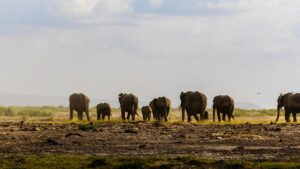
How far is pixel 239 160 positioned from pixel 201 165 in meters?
1.79

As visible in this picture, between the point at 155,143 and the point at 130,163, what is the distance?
949 centimetres

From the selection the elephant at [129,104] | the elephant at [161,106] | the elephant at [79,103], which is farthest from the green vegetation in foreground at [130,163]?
the elephant at [79,103]

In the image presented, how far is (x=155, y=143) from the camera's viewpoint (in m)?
30.9

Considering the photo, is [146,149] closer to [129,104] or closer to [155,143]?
[155,143]

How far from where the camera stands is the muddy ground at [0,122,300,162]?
25875mm

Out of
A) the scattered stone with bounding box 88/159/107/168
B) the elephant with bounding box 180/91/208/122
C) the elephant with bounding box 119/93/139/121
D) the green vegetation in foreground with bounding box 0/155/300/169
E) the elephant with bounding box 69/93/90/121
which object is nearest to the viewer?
the green vegetation in foreground with bounding box 0/155/300/169

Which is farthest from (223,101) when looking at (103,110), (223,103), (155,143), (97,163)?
(97,163)

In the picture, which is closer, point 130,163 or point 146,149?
point 130,163

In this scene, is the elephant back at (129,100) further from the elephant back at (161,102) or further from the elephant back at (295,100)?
the elephant back at (295,100)

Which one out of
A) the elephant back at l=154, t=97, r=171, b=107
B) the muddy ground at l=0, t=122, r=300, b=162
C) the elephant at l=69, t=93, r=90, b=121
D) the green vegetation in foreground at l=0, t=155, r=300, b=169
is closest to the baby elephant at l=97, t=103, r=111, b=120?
the elephant at l=69, t=93, r=90, b=121

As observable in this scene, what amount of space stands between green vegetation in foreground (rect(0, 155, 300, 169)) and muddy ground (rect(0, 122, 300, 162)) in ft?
6.41

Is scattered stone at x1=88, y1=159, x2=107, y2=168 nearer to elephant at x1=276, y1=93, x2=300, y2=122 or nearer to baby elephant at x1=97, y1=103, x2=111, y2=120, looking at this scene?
elephant at x1=276, y1=93, x2=300, y2=122

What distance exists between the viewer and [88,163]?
22422 mm

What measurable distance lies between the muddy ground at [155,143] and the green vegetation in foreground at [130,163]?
195cm
